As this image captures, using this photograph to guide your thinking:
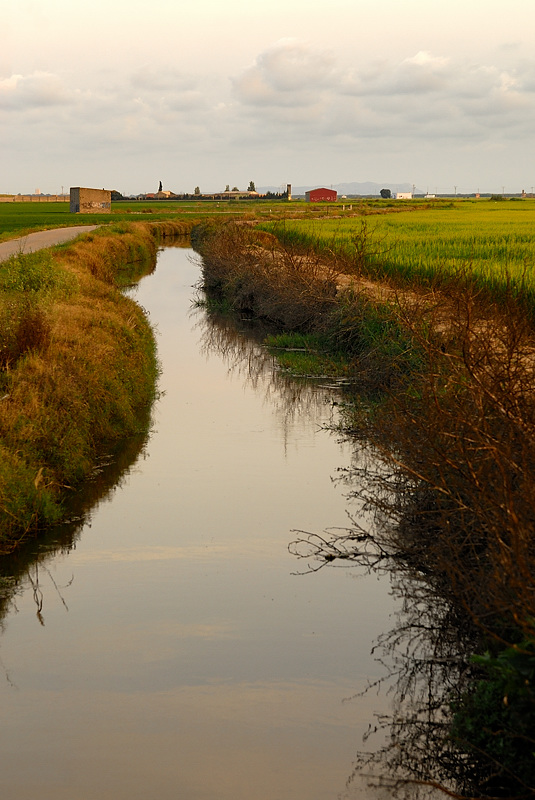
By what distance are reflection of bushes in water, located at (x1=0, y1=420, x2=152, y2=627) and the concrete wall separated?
7834 centimetres

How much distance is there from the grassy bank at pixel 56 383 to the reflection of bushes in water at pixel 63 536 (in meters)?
0.15

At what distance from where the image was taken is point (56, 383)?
1227 centimetres

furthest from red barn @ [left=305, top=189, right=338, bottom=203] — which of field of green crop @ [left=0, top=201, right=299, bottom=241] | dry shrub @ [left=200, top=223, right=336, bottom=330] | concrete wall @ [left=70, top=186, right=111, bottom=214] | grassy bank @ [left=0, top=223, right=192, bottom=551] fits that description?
grassy bank @ [left=0, top=223, right=192, bottom=551]

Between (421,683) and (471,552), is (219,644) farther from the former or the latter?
(471,552)

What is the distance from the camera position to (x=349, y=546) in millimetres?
9672

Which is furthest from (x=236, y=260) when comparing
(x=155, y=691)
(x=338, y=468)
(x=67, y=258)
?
(x=155, y=691)

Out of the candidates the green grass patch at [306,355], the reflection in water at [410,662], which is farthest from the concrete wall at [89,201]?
the reflection in water at [410,662]

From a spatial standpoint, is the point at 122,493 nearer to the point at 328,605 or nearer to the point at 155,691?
the point at 328,605

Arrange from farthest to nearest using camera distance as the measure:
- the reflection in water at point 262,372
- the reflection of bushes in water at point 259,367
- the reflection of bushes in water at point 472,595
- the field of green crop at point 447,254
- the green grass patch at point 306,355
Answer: the green grass patch at point 306,355, the field of green crop at point 447,254, the reflection of bushes in water at point 259,367, the reflection in water at point 262,372, the reflection of bushes in water at point 472,595

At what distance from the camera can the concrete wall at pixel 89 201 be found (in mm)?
88062

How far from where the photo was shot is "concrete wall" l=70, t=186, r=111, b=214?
289 feet

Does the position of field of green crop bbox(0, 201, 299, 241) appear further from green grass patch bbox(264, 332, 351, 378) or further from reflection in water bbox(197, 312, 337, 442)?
green grass patch bbox(264, 332, 351, 378)

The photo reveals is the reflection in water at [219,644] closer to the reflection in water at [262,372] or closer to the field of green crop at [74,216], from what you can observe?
the reflection in water at [262,372]

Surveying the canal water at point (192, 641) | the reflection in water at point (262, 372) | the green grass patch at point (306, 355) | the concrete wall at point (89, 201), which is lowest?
the canal water at point (192, 641)
